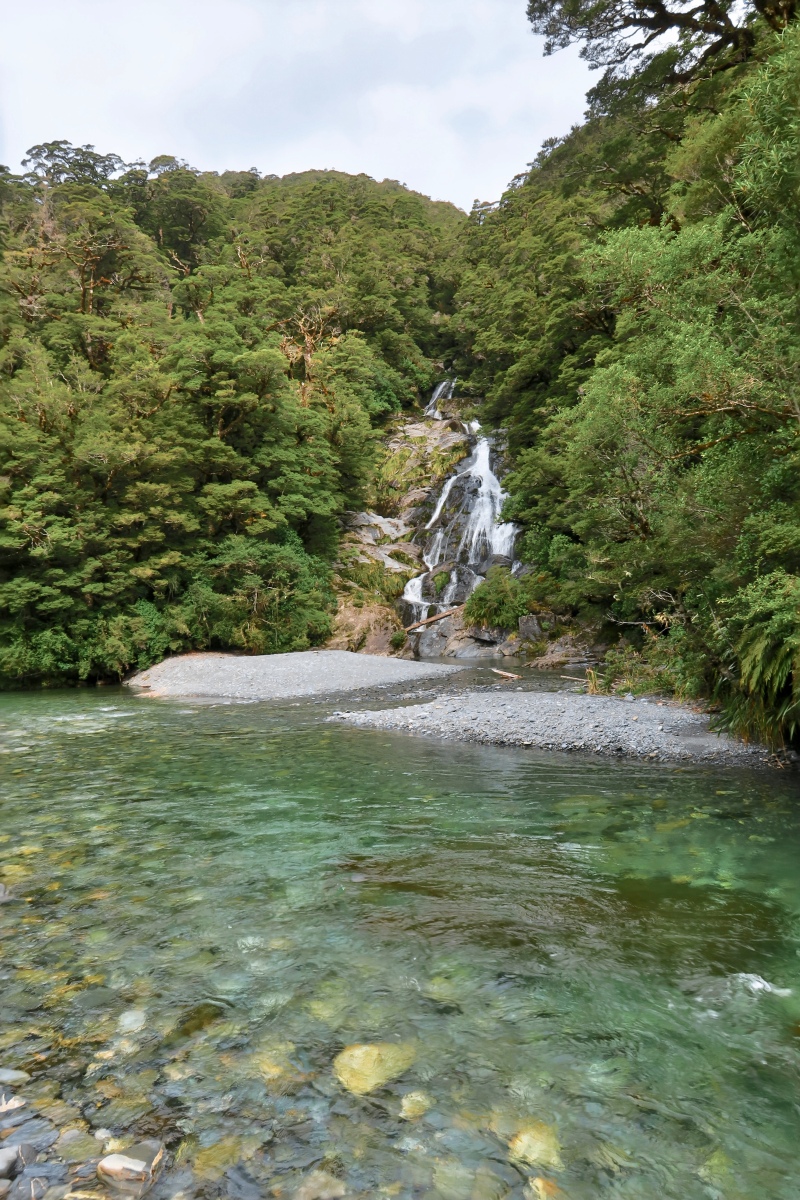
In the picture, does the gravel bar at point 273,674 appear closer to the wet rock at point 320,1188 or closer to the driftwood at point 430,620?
the driftwood at point 430,620

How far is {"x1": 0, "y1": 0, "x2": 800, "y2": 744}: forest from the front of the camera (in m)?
6.39

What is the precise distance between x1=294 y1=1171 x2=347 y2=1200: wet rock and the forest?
5.24m

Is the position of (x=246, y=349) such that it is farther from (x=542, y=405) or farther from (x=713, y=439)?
(x=713, y=439)

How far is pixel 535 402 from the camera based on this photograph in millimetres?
22922

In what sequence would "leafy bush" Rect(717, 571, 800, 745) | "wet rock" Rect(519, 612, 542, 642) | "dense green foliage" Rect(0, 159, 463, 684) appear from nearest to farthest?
"leafy bush" Rect(717, 571, 800, 745)
"dense green foliage" Rect(0, 159, 463, 684)
"wet rock" Rect(519, 612, 542, 642)

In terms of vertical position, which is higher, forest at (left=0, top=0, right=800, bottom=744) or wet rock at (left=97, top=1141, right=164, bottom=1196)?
forest at (left=0, top=0, right=800, bottom=744)

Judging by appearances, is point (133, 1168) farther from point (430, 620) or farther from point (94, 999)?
point (430, 620)

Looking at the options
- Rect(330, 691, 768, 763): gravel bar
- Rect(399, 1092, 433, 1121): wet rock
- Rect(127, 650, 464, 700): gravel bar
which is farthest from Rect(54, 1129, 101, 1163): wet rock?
Rect(127, 650, 464, 700): gravel bar

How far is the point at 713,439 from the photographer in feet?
23.4

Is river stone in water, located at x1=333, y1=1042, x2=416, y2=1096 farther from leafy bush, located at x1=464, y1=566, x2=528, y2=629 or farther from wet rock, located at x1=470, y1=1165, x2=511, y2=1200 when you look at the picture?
leafy bush, located at x1=464, y1=566, x2=528, y2=629

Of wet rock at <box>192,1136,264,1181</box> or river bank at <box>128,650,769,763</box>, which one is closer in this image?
wet rock at <box>192,1136,264,1181</box>

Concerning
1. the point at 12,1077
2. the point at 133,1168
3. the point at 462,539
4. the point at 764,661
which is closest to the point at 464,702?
the point at 764,661

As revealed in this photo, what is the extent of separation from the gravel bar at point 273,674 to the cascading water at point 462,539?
6.34m

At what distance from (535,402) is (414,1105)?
23051 mm
